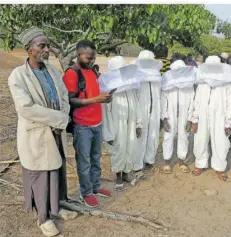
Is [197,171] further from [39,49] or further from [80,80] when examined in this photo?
[39,49]

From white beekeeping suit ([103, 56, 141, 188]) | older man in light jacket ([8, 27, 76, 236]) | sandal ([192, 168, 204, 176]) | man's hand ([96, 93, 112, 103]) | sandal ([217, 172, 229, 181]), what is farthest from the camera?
sandal ([192, 168, 204, 176])

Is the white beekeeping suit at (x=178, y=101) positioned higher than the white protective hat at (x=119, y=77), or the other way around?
the white protective hat at (x=119, y=77)

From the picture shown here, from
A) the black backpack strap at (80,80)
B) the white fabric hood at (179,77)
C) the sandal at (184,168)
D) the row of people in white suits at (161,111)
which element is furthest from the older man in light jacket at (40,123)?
the sandal at (184,168)

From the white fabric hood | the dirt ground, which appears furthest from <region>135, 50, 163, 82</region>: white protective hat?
the dirt ground

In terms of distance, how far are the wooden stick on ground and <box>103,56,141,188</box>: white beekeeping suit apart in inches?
29.1

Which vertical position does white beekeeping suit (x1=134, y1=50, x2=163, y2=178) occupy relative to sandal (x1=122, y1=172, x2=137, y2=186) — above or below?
above

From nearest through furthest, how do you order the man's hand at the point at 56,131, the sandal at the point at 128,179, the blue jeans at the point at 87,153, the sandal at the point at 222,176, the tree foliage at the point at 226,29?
the man's hand at the point at 56,131
the blue jeans at the point at 87,153
the sandal at the point at 128,179
the sandal at the point at 222,176
the tree foliage at the point at 226,29

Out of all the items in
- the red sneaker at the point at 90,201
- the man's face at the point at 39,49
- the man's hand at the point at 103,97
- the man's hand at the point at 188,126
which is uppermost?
the man's face at the point at 39,49

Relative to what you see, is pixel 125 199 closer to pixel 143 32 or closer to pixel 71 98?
pixel 71 98

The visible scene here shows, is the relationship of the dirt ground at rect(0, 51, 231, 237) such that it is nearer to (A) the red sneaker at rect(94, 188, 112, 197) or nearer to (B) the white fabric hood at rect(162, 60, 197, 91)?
(A) the red sneaker at rect(94, 188, 112, 197)

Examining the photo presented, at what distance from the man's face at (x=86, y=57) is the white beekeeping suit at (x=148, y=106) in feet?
3.34

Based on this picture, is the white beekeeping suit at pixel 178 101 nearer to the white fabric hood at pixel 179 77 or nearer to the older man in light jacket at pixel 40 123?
the white fabric hood at pixel 179 77

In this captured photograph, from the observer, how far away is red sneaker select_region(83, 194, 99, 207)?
3.96 m

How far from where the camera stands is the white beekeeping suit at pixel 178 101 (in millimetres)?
4656
